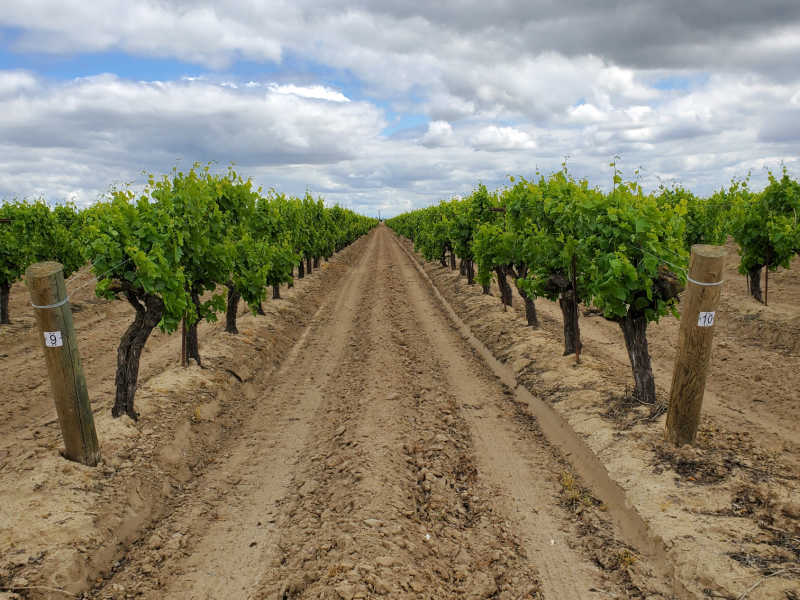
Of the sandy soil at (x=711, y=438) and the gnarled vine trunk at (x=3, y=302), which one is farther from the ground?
the gnarled vine trunk at (x=3, y=302)

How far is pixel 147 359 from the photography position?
12414 mm

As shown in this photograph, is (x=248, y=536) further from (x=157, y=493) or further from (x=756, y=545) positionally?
(x=756, y=545)

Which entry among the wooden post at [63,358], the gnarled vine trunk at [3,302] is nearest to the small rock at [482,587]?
the wooden post at [63,358]

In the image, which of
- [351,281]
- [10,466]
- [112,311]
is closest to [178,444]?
[10,466]

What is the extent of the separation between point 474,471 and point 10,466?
21.2ft

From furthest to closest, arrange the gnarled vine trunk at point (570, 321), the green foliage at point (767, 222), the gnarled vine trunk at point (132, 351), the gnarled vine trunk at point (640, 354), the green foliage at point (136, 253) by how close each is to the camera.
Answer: the green foliage at point (767, 222) → the gnarled vine trunk at point (570, 321) → the gnarled vine trunk at point (640, 354) → the gnarled vine trunk at point (132, 351) → the green foliage at point (136, 253)

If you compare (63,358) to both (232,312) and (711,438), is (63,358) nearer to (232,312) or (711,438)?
(232,312)

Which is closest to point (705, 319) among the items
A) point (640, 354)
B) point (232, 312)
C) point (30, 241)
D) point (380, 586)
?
point (640, 354)

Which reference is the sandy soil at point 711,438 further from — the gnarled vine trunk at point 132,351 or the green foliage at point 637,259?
the gnarled vine trunk at point 132,351

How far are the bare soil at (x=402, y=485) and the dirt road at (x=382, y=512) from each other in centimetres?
3

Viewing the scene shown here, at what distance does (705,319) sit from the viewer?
6371mm

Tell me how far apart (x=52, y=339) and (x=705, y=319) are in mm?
8324

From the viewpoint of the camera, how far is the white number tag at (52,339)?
6.12m

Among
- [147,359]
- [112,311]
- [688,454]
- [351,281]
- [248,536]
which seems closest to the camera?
[248,536]
